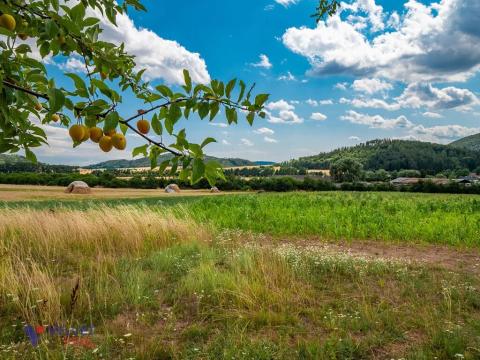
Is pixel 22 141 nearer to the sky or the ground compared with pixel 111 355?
nearer to the sky

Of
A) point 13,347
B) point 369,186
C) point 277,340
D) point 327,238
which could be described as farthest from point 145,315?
point 369,186

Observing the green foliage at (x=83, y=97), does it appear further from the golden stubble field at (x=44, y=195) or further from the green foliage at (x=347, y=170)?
the green foliage at (x=347, y=170)

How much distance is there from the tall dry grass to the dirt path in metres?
3.39

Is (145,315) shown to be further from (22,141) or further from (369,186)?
(369,186)

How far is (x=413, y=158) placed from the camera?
11638cm

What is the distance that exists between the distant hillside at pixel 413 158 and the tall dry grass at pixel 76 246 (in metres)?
111

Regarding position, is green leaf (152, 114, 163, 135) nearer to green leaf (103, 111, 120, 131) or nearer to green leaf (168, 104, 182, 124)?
green leaf (168, 104, 182, 124)

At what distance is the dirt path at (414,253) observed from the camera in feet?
22.7

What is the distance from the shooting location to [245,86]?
1.55 m

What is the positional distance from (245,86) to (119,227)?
24.6 ft

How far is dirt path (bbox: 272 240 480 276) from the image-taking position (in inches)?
273
